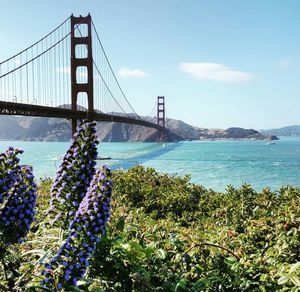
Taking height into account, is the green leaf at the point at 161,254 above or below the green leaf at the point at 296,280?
above

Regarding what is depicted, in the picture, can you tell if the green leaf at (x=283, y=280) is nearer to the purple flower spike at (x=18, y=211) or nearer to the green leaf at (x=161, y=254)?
the green leaf at (x=161, y=254)

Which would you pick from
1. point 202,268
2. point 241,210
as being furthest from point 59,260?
point 241,210

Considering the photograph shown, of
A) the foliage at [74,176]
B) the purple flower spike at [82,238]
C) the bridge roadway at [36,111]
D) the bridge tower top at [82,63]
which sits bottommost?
the purple flower spike at [82,238]

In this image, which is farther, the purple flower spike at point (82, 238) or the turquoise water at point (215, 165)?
the turquoise water at point (215, 165)

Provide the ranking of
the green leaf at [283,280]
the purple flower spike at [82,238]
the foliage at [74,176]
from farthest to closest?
1. the foliage at [74,176]
2. the green leaf at [283,280]
3. the purple flower spike at [82,238]

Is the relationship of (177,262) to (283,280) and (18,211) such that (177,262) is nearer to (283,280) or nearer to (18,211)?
(283,280)

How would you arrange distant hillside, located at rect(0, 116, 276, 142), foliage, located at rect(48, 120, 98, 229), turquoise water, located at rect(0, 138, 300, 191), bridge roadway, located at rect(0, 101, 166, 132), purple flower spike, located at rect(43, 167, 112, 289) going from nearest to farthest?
1. purple flower spike, located at rect(43, 167, 112, 289)
2. foliage, located at rect(48, 120, 98, 229)
3. bridge roadway, located at rect(0, 101, 166, 132)
4. turquoise water, located at rect(0, 138, 300, 191)
5. distant hillside, located at rect(0, 116, 276, 142)

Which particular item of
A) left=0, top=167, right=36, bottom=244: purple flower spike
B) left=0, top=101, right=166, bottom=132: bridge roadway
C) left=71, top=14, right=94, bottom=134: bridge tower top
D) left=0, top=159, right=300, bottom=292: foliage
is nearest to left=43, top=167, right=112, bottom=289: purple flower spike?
left=0, top=159, right=300, bottom=292: foliage

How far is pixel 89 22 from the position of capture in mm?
45812

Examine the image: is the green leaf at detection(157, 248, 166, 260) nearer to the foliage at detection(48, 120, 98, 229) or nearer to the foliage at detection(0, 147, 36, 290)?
the foliage at detection(48, 120, 98, 229)

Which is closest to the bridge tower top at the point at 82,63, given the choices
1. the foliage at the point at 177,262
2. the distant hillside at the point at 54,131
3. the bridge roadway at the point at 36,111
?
the bridge roadway at the point at 36,111

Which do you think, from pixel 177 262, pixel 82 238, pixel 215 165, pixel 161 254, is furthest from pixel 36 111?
pixel 82 238

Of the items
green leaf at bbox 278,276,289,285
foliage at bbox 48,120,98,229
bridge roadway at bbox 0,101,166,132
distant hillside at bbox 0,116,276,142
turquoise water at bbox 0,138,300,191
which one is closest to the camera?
green leaf at bbox 278,276,289,285

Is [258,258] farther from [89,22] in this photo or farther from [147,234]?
[89,22]
